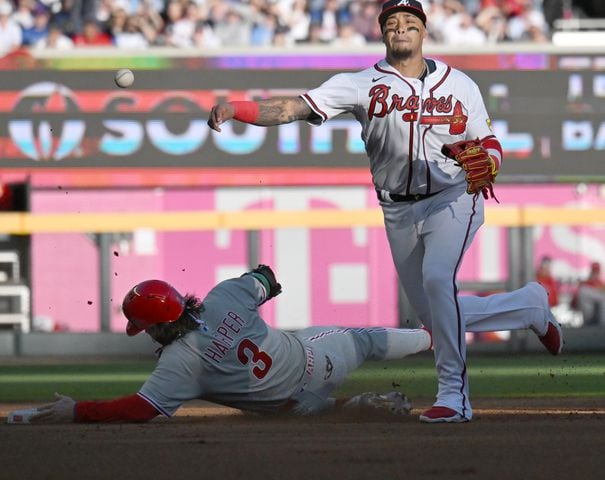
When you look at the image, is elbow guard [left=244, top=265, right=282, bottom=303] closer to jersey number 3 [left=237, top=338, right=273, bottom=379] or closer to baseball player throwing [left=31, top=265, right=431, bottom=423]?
Result: baseball player throwing [left=31, top=265, right=431, bottom=423]

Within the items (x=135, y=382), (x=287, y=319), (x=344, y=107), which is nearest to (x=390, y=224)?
(x=344, y=107)

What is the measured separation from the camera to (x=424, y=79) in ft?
20.8

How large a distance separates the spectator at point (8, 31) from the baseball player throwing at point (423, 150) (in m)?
9.66

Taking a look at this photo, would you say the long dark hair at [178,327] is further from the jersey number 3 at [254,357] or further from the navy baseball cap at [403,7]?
the navy baseball cap at [403,7]

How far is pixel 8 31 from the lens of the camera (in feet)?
50.7

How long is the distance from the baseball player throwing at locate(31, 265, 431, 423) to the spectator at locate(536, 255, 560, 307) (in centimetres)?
768

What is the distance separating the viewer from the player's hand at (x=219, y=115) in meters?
5.98

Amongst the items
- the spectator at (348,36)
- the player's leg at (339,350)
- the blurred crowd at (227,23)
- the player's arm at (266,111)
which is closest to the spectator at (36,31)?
the blurred crowd at (227,23)

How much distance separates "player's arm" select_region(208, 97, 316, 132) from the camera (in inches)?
240

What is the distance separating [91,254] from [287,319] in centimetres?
217

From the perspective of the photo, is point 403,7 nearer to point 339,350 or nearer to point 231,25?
point 339,350

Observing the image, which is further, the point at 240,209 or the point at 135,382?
the point at 240,209

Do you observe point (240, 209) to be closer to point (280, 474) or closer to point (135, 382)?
point (135, 382)

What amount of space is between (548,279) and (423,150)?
817cm
